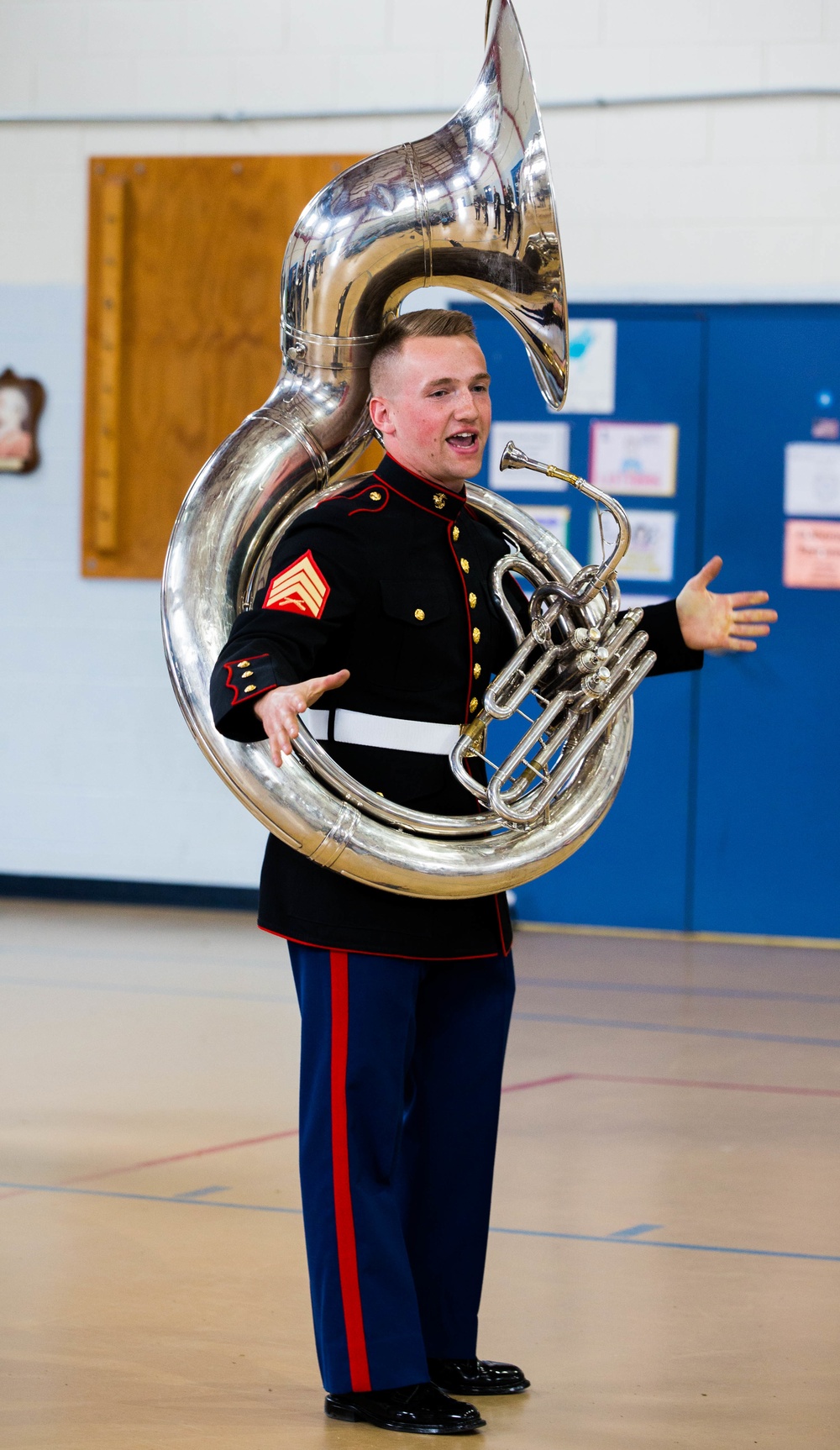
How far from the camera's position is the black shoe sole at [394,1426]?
7.38ft

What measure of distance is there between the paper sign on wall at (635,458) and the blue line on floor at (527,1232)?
3548 mm

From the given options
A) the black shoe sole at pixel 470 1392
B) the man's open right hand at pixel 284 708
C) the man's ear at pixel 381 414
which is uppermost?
the man's ear at pixel 381 414

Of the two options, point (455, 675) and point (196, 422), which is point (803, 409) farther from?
point (455, 675)

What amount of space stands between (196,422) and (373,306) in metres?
4.28

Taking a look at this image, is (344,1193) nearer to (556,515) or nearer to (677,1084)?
(677,1084)

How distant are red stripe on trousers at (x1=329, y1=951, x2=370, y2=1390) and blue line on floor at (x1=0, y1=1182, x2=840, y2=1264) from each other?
796 millimetres

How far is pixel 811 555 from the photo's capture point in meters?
6.21

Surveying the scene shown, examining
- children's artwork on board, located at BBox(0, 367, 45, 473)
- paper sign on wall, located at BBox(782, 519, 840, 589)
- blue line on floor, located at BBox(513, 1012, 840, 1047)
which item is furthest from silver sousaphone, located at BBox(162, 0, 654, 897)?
children's artwork on board, located at BBox(0, 367, 45, 473)

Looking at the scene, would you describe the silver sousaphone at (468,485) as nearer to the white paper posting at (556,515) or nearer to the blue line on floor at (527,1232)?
the blue line on floor at (527,1232)

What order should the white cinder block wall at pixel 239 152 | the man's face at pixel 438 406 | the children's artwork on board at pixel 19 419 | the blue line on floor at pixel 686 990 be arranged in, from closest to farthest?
the man's face at pixel 438 406
the blue line on floor at pixel 686 990
the white cinder block wall at pixel 239 152
the children's artwork on board at pixel 19 419

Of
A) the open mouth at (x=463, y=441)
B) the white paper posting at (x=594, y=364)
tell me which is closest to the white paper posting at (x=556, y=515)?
the white paper posting at (x=594, y=364)

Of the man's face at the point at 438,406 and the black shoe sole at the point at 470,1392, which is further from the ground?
the man's face at the point at 438,406

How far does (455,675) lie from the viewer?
2.40 metres

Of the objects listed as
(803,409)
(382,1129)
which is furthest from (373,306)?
(803,409)
